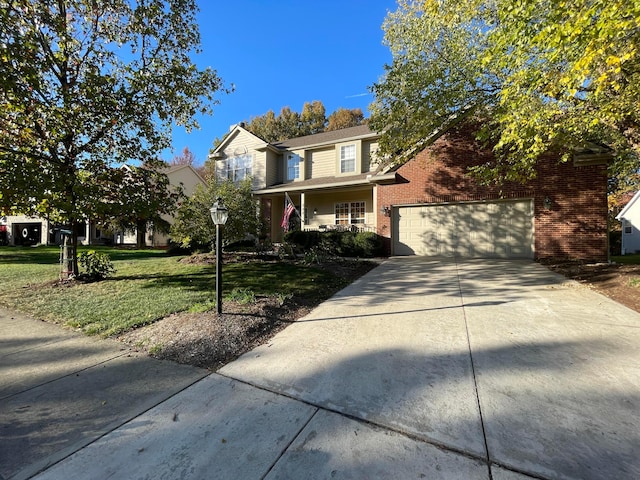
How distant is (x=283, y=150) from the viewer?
17984mm

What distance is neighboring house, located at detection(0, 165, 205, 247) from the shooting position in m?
23.6

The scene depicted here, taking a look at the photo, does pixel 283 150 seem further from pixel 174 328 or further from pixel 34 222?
pixel 34 222

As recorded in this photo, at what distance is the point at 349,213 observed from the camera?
1573 centimetres

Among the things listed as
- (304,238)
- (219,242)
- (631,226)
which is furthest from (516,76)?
(631,226)

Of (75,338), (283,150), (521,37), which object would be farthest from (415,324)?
(283,150)

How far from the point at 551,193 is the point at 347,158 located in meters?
9.02

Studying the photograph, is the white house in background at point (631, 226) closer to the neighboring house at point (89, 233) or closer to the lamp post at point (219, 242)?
the lamp post at point (219, 242)

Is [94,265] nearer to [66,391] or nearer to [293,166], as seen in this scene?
[66,391]

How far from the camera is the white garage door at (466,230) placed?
10.5m

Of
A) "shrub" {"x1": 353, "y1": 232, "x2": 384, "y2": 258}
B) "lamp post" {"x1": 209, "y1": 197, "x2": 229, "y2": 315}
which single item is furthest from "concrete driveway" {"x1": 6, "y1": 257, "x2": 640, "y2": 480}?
"shrub" {"x1": 353, "y1": 232, "x2": 384, "y2": 258}

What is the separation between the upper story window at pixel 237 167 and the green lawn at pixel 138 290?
34.6 ft

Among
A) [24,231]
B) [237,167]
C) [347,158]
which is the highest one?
[237,167]

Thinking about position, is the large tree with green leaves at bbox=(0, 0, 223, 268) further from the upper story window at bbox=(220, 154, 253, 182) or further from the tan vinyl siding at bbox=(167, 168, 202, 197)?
the tan vinyl siding at bbox=(167, 168, 202, 197)

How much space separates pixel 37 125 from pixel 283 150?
41.4 ft
